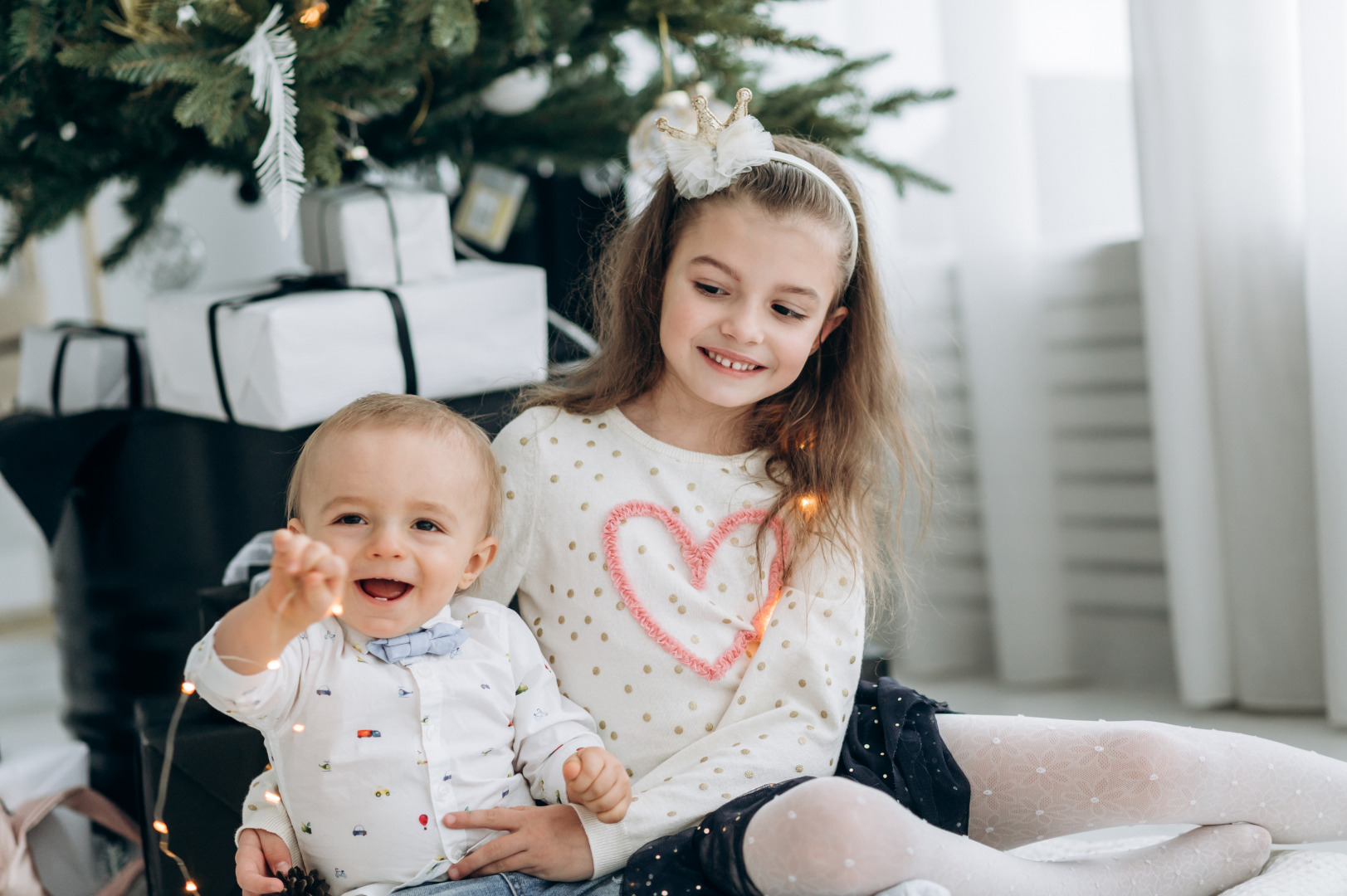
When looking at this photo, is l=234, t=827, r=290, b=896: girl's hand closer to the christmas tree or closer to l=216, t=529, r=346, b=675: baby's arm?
l=216, t=529, r=346, b=675: baby's arm

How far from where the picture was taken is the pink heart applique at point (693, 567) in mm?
950

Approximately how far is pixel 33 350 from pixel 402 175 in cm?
54

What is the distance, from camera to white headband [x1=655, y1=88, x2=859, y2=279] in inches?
37.5

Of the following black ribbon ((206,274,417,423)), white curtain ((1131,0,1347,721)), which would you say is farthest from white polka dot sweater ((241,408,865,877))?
white curtain ((1131,0,1347,721))

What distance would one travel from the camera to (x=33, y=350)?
1437 mm

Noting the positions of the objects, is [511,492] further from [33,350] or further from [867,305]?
[33,350]

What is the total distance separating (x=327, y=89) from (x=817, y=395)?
1.96ft

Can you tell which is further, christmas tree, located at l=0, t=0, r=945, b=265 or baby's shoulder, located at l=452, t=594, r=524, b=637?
christmas tree, located at l=0, t=0, r=945, b=265

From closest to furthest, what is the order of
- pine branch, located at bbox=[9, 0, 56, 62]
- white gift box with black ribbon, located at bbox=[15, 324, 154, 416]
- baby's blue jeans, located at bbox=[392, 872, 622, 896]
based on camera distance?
Result: baby's blue jeans, located at bbox=[392, 872, 622, 896], pine branch, located at bbox=[9, 0, 56, 62], white gift box with black ribbon, located at bbox=[15, 324, 154, 416]

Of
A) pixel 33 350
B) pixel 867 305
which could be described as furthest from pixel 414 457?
pixel 33 350

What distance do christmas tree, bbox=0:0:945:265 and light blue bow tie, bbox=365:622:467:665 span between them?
43 centimetres

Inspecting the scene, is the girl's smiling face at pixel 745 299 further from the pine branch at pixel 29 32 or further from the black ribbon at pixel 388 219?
the pine branch at pixel 29 32

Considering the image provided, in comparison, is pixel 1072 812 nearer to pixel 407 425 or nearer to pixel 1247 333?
pixel 407 425

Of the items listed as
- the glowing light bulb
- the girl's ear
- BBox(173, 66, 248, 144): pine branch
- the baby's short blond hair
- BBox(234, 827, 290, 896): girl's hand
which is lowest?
BBox(234, 827, 290, 896): girl's hand
